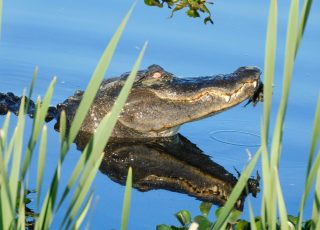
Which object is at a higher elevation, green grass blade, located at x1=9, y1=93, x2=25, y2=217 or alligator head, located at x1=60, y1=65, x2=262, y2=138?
alligator head, located at x1=60, y1=65, x2=262, y2=138

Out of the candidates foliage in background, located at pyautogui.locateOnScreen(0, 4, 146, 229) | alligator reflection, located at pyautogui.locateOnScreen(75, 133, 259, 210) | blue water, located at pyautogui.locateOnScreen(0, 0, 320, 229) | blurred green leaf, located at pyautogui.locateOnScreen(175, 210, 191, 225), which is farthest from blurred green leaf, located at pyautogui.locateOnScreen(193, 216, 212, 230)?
foliage in background, located at pyautogui.locateOnScreen(0, 4, 146, 229)

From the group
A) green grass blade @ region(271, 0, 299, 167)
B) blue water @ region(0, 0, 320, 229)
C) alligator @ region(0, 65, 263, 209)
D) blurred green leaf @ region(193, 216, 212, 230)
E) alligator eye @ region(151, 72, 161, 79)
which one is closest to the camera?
green grass blade @ region(271, 0, 299, 167)

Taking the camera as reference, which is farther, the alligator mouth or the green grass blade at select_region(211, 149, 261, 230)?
the alligator mouth

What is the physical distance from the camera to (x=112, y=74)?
7621mm

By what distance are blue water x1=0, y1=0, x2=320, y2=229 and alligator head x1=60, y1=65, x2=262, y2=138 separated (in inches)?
7.9

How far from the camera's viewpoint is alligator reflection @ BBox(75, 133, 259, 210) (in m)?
5.93

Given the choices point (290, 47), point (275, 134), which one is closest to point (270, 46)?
point (290, 47)

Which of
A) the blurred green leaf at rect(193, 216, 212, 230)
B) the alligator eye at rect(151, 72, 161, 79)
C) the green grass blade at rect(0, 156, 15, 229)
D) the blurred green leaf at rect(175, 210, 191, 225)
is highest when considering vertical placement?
the alligator eye at rect(151, 72, 161, 79)

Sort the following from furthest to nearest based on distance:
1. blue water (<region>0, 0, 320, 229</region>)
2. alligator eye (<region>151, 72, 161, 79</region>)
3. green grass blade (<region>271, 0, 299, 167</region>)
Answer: alligator eye (<region>151, 72, 161, 79</region>)
blue water (<region>0, 0, 320, 229</region>)
green grass blade (<region>271, 0, 299, 167</region>)

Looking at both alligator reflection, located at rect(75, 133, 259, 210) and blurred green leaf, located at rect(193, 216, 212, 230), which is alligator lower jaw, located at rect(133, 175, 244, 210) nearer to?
alligator reflection, located at rect(75, 133, 259, 210)

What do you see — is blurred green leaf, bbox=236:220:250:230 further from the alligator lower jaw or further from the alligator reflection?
the alligator lower jaw

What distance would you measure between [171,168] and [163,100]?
71 centimetres

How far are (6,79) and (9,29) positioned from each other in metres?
0.87

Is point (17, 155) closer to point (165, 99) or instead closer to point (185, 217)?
point (185, 217)
